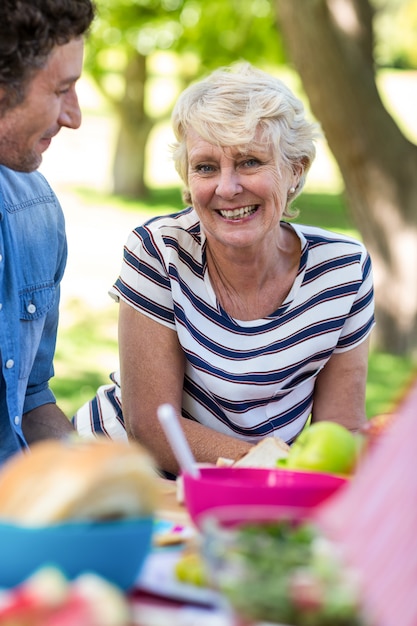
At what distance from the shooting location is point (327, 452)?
1.67 metres

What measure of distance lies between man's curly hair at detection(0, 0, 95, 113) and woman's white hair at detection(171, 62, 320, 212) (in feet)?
1.85

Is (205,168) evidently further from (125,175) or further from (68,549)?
(125,175)

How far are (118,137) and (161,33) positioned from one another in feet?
8.90

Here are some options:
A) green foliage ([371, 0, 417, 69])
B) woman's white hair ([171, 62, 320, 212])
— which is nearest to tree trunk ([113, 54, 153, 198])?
woman's white hair ([171, 62, 320, 212])

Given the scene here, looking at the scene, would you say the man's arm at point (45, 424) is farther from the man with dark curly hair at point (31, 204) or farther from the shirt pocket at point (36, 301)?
the shirt pocket at point (36, 301)

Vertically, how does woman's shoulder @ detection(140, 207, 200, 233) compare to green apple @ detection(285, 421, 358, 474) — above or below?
above

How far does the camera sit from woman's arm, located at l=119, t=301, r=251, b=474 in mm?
2668

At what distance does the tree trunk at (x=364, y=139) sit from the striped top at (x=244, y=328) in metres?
4.57

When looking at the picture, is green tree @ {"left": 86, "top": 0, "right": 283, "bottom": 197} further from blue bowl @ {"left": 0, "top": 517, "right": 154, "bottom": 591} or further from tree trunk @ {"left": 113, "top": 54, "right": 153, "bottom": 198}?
blue bowl @ {"left": 0, "top": 517, "right": 154, "bottom": 591}

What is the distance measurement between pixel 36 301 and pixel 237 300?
0.61 m

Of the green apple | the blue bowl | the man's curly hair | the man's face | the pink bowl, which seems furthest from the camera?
the man's face

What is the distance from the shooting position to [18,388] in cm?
252

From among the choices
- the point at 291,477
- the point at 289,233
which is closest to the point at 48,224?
the point at 289,233

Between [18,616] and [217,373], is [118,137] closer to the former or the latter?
[217,373]
